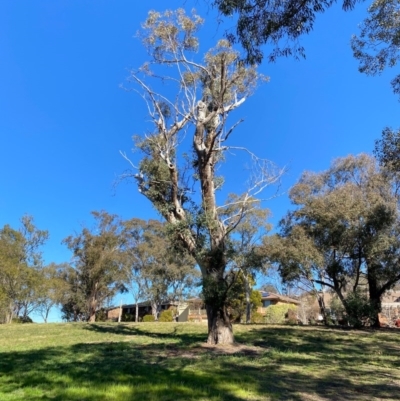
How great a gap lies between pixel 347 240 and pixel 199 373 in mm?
14111

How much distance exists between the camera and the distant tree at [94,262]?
38094 millimetres

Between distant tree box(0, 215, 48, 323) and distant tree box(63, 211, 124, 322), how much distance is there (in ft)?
16.7

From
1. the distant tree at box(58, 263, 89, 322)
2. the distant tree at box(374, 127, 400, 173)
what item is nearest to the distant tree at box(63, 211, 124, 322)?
the distant tree at box(58, 263, 89, 322)

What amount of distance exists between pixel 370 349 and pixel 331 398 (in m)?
6.74

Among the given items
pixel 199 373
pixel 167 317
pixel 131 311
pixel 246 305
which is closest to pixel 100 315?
pixel 167 317

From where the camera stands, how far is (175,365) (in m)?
7.34

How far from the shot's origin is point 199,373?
250 inches

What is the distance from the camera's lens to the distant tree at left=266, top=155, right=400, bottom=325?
18.1 metres

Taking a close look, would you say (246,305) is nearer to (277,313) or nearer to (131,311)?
(277,313)

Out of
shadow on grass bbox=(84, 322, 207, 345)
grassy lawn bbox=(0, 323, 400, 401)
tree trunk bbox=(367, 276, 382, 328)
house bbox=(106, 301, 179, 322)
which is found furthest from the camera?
house bbox=(106, 301, 179, 322)

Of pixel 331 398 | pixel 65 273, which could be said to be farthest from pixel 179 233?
pixel 65 273

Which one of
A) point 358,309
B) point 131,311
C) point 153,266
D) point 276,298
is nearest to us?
point 358,309

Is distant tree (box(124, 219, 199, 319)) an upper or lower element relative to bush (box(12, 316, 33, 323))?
upper

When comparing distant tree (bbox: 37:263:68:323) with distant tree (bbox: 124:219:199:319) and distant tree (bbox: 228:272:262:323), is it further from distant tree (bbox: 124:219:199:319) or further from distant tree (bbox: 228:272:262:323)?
distant tree (bbox: 228:272:262:323)
